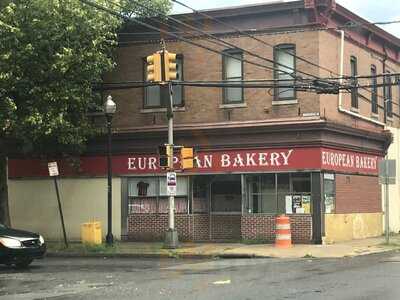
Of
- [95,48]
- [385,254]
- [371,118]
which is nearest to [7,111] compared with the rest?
[95,48]

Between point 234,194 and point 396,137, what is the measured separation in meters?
10.2

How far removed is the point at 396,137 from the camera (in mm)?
31484

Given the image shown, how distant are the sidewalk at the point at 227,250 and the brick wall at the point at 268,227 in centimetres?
72

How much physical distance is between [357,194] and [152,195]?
7.85 metres

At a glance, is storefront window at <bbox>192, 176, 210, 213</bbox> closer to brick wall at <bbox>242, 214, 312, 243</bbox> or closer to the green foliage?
brick wall at <bbox>242, 214, 312, 243</bbox>

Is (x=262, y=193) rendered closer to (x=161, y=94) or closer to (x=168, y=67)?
(x=161, y=94)

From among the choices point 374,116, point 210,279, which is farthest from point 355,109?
point 210,279

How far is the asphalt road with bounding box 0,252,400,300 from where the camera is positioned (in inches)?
468

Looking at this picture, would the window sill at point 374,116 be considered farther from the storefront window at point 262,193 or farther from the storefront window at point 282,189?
the storefront window at point 262,193

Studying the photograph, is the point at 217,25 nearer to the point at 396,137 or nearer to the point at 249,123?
the point at 249,123

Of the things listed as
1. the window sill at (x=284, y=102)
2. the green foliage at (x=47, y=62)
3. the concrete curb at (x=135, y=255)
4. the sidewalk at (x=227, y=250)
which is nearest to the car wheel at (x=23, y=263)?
the concrete curb at (x=135, y=255)

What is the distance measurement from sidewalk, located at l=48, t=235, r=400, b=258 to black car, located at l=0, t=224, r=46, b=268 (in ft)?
13.7

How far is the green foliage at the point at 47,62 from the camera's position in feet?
70.7

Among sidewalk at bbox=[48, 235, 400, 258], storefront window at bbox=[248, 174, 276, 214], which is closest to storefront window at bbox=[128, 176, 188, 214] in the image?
sidewalk at bbox=[48, 235, 400, 258]
